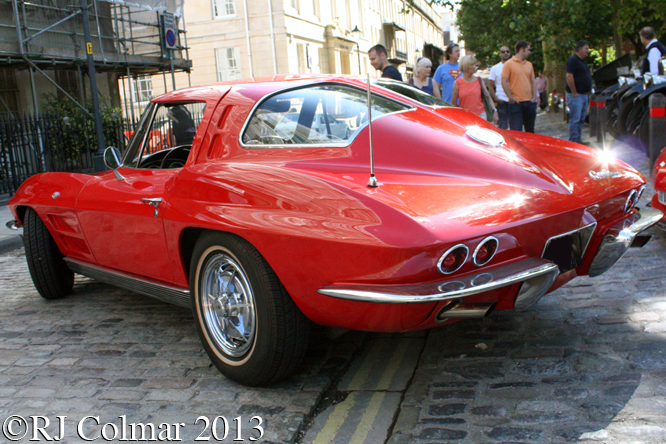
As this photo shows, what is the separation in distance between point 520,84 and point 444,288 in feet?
27.2

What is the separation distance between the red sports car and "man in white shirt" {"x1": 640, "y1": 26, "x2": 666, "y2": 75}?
24.8 ft

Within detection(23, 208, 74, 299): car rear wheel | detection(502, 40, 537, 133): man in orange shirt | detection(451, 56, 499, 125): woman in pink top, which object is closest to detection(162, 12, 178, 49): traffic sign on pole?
detection(502, 40, 537, 133): man in orange shirt

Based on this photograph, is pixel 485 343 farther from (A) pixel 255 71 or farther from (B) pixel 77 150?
(A) pixel 255 71

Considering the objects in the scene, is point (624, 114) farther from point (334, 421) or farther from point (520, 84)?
point (334, 421)

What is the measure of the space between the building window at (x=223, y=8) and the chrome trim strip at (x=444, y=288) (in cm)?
3102

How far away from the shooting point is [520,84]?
9836 mm

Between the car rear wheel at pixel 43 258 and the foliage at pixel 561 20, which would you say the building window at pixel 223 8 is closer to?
the foliage at pixel 561 20

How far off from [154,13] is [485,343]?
18989 mm

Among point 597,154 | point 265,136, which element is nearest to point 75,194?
point 265,136

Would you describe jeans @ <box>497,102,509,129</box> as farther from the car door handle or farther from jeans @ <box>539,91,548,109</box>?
jeans @ <box>539,91,548,109</box>

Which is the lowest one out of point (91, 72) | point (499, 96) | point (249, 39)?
point (499, 96)

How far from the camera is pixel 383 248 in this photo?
232 centimetres

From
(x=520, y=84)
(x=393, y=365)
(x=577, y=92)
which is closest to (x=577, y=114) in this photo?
(x=577, y=92)

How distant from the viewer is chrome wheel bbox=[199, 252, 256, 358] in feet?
9.50
